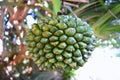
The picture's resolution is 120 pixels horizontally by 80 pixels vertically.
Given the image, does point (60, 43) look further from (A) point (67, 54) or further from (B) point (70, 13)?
(B) point (70, 13)

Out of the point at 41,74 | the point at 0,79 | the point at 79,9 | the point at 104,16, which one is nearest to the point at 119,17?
the point at 104,16

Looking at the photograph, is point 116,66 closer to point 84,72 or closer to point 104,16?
point 84,72

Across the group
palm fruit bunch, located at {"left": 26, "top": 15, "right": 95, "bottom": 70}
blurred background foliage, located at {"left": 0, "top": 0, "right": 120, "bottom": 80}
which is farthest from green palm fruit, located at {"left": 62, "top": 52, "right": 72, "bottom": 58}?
blurred background foliage, located at {"left": 0, "top": 0, "right": 120, "bottom": 80}

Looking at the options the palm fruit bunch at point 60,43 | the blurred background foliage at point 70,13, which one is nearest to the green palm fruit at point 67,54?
the palm fruit bunch at point 60,43

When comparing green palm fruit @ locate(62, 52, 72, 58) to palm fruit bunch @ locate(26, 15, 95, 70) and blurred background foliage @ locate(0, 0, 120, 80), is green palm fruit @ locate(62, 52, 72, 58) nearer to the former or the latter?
palm fruit bunch @ locate(26, 15, 95, 70)

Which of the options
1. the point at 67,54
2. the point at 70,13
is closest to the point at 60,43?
the point at 67,54
